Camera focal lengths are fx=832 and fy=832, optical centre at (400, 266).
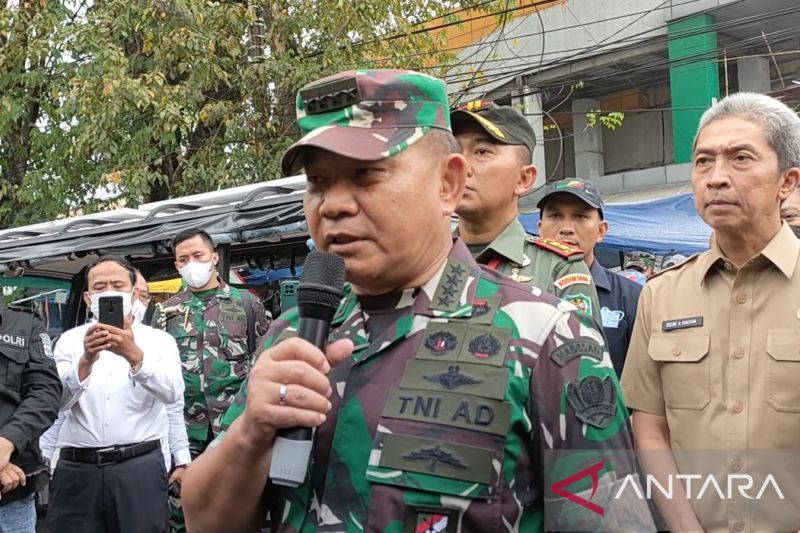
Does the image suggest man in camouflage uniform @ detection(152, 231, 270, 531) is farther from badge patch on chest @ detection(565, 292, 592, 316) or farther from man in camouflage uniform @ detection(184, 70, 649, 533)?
man in camouflage uniform @ detection(184, 70, 649, 533)

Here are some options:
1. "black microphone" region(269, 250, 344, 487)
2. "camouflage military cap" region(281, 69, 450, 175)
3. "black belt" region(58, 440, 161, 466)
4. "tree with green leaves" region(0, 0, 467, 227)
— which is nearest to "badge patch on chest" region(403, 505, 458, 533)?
"black microphone" region(269, 250, 344, 487)

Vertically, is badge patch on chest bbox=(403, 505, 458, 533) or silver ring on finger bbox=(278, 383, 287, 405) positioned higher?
silver ring on finger bbox=(278, 383, 287, 405)

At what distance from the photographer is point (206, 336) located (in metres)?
5.75

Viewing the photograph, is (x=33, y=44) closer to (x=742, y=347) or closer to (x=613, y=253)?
(x=613, y=253)

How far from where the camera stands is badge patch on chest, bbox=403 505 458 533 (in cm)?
142

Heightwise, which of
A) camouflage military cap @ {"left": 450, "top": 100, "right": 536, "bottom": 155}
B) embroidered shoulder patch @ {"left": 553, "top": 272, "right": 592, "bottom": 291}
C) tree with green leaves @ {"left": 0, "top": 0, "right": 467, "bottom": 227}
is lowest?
embroidered shoulder patch @ {"left": 553, "top": 272, "right": 592, "bottom": 291}

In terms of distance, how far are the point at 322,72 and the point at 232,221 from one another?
4274mm

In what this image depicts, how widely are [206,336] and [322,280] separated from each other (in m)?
4.45

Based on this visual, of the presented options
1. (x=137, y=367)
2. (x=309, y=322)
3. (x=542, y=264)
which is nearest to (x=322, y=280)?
(x=309, y=322)

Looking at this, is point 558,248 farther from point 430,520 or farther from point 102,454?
point 102,454

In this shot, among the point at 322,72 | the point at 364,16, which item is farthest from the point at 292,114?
the point at 364,16

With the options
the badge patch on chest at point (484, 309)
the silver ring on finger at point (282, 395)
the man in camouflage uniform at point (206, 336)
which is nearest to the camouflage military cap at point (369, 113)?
the badge patch on chest at point (484, 309)

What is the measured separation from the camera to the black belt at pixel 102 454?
4570 mm

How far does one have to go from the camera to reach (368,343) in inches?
63.3
